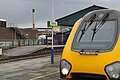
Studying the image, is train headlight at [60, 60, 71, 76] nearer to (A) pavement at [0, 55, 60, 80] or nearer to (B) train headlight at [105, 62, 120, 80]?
(B) train headlight at [105, 62, 120, 80]

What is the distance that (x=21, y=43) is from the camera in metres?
55.2

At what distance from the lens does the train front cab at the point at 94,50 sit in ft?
15.0

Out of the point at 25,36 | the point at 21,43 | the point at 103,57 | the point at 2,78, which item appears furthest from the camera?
the point at 25,36

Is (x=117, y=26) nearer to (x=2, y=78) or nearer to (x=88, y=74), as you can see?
(x=88, y=74)

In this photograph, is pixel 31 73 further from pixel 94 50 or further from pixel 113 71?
pixel 113 71

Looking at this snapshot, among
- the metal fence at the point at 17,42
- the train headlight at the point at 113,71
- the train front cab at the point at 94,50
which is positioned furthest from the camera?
the metal fence at the point at 17,42

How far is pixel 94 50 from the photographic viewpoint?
4.82 meters

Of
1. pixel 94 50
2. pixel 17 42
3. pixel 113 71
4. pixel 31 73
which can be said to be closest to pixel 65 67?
pixel 94 50

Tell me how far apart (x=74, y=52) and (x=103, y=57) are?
→ 57 centimetres

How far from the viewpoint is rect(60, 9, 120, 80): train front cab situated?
458 cm

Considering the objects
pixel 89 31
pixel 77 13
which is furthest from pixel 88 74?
pixel 77 13

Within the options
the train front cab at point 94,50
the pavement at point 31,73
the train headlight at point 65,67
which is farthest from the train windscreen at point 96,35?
the pavement at point 31,73

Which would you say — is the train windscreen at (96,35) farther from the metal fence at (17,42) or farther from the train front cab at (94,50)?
the metal fence at (17,42)

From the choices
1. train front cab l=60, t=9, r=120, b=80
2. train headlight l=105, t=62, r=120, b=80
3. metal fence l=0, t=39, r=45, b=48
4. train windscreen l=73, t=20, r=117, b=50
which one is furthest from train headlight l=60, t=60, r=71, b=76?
metal fence l=0, t=39, r=45, b=48
